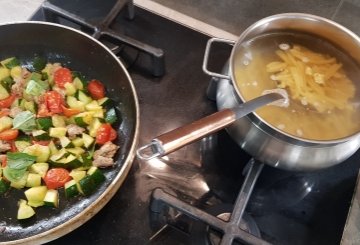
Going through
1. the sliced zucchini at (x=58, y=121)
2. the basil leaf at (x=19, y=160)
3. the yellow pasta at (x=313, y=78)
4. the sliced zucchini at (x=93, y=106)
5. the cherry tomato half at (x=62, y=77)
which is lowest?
the basil leaf at (x=19, y=160)

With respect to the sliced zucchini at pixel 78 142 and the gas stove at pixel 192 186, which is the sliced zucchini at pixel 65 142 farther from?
the gas stove at pixel 192 186

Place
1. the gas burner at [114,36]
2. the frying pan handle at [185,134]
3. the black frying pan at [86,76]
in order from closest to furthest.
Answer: the frying pan handle at [185,134], the black frying pan at [86,76], the gas burner at [114,36]

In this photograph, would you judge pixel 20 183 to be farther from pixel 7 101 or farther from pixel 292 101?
pixel 292 101

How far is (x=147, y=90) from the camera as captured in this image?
895 millimetres

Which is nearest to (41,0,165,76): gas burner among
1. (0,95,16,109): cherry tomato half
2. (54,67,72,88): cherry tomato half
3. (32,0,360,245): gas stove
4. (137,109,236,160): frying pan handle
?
(32,0,360,245): gas stove

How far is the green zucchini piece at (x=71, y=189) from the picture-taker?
69cm

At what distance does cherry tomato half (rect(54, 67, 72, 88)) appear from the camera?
0.83 meters

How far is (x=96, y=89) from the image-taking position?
0.82 m

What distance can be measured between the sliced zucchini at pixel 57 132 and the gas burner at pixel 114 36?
24cm

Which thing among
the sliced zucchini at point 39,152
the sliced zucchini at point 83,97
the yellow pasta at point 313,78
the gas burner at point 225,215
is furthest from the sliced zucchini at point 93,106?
the yellow pasta at point 313,78

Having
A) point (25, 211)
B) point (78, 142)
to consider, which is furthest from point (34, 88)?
point (25, 211)

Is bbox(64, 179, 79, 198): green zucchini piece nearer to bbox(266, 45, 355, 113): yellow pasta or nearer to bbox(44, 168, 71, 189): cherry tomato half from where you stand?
bbox(44, 168, 71, 189): cherry tomato half

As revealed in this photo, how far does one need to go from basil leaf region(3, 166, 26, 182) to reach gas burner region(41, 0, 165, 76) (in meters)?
0.35

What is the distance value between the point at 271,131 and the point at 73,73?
46cm
